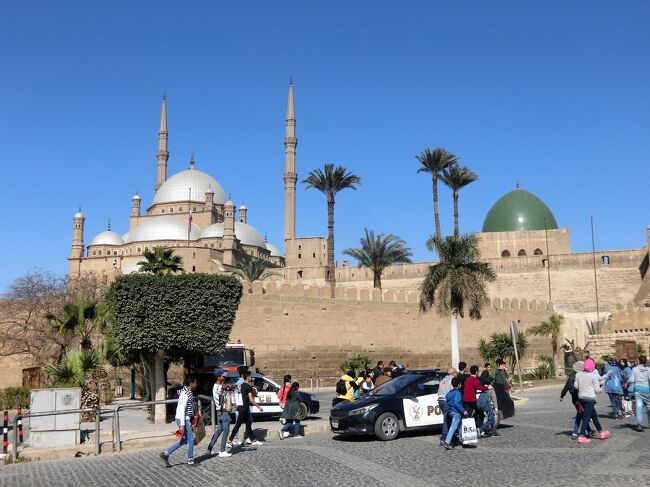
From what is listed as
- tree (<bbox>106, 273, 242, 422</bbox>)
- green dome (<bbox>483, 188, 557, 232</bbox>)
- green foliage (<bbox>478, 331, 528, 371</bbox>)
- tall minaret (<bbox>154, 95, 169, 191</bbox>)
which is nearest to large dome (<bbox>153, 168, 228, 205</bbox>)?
tall minaret (<bbox>154, 95, 169, 191</bbox>)

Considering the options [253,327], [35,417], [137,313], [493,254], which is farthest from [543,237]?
[35,417]

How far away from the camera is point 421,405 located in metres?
10.8

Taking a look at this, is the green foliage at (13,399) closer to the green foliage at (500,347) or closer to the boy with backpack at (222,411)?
the boy with backpack at (222,411)

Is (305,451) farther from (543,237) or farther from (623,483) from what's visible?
(543,237)

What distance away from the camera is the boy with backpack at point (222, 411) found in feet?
30.6

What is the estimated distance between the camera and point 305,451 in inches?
379

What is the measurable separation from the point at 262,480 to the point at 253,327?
1757cm

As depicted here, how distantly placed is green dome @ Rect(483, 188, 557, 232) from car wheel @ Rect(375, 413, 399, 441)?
44656mm

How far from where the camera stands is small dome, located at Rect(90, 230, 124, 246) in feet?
208

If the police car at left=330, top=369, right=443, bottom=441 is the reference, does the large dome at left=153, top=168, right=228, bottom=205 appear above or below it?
above

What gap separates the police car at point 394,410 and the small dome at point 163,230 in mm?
50456

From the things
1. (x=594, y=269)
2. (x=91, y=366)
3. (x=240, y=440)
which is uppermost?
(x=594, y=269)

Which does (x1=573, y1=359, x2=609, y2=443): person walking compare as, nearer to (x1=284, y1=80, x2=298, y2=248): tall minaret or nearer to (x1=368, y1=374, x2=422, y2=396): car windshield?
(x1=368, y1=374, x2=422, y2=396): car windshield

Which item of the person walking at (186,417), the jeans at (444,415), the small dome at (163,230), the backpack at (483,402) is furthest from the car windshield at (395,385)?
the small dome at (163,230)
